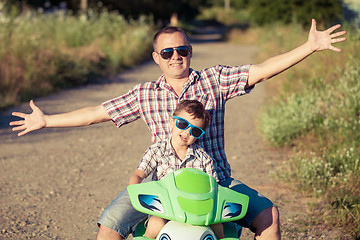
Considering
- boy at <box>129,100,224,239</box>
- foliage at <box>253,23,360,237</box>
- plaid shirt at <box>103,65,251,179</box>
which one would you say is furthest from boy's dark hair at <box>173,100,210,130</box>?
foliage at <box>253,23,360,237</box>

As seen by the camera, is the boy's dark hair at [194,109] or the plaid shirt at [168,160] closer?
the boy's dark hair at [194,109]

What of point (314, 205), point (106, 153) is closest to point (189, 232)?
point (314, 205)

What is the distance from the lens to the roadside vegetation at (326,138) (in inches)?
191

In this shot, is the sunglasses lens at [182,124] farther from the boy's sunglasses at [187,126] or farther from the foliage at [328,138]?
the foliage at [328,138]

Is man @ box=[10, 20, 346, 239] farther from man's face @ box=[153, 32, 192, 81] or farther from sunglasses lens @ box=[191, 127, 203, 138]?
sunglasses lens @ box=[191, 127, 203, 138]

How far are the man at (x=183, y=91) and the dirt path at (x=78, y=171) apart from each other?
1.49 m

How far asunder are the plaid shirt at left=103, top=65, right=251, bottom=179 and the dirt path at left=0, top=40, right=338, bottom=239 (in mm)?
1485

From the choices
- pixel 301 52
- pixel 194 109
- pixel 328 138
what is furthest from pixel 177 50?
pixel 328 138

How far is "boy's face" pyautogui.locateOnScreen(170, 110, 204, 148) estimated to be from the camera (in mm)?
2961

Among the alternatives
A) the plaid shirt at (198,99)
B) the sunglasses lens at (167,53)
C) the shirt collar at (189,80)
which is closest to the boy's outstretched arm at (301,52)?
the plaid shirt at (198,99)

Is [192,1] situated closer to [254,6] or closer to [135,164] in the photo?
[254,6]

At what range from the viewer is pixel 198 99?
3.36 m

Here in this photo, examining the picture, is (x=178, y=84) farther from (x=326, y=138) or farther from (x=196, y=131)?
(x=326, y=138)

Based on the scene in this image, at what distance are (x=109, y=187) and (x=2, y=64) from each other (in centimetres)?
623
